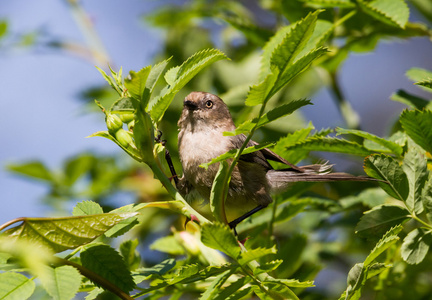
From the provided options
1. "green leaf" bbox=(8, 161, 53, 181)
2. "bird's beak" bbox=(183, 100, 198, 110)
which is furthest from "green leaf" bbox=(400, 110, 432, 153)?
"green leaf" bbox=(8, 161, 53, 181)

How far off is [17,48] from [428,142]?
2480mm

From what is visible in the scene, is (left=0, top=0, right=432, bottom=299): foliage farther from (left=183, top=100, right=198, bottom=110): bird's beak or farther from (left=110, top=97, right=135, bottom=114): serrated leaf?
(left=183, top=100, right=198, bottom=110): bird's beak

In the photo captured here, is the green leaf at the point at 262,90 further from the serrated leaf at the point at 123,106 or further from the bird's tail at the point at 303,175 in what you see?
the bird's tail at the point at 303,175

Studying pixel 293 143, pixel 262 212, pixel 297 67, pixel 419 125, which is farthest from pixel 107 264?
pixel 262 212

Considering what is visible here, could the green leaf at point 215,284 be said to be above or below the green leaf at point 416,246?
above

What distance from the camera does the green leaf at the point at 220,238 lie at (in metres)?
1.14

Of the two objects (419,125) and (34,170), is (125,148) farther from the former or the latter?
(34,170)

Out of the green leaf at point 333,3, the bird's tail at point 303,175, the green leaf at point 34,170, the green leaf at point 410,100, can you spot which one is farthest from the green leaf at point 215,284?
the green leaf at point 34,170

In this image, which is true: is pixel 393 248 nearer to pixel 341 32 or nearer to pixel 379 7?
pixel 379 7

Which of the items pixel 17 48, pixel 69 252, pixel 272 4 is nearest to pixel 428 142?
pixel 69 252

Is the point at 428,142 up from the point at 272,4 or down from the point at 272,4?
down

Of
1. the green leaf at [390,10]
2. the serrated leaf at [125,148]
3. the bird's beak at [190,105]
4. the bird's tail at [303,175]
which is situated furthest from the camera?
the bird's beak at [190,105]

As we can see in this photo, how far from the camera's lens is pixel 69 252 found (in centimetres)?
142

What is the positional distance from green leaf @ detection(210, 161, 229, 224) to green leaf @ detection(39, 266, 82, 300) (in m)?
0.40
